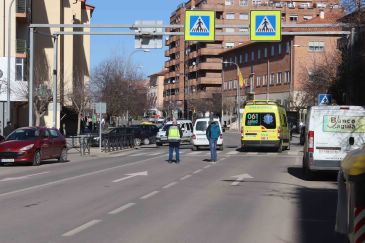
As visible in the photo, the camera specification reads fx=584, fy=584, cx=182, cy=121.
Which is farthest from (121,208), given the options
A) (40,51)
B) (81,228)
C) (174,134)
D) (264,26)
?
(40,51)

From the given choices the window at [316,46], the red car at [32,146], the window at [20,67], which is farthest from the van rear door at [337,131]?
the window at [316,46]

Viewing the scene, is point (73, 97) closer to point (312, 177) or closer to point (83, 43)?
point (83, 43)

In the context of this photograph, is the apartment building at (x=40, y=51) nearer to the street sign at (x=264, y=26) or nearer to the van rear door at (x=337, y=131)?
the street sign at (x=264, y=26)

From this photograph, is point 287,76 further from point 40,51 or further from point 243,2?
point 243,2

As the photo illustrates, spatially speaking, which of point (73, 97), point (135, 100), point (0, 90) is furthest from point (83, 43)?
point (0, 90)

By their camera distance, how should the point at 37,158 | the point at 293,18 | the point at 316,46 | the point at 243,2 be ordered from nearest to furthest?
the point at 37,158 < the point at 316,46 < the point at 293,18 < the point at 243,2

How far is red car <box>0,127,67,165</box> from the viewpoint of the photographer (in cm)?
2303

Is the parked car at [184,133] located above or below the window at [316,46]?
below

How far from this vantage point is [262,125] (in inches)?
1232

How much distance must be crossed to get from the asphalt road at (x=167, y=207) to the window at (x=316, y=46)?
58374mm

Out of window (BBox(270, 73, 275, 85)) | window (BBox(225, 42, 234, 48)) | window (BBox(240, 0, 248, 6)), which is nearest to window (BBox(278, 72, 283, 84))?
window (BBox(270, 73, 275, 85))

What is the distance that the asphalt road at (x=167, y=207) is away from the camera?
880cm

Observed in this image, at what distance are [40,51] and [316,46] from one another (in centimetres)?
3684

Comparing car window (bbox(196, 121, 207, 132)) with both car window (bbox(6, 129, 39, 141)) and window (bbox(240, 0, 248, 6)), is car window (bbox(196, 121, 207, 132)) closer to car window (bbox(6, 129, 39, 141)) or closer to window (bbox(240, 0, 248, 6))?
car window (bbox(6, 129, 39, 141))
